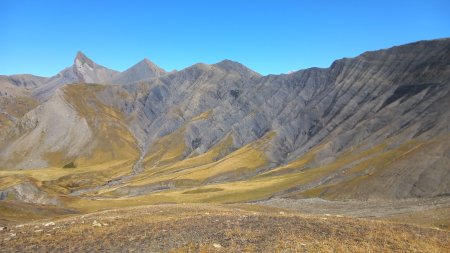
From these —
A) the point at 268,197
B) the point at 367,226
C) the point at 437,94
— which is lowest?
the point at 268,197

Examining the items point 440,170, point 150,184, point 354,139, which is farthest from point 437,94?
point 150,184

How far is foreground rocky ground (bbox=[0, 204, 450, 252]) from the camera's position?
82.2 ft

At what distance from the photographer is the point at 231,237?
90.8ft

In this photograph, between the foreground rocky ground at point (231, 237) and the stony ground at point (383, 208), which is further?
the stony ground at point (383, 208)

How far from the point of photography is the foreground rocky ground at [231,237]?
25.0 m

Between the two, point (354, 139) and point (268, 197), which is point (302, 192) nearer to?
point (268, 197)

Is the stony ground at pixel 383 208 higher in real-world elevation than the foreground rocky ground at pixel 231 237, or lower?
lower

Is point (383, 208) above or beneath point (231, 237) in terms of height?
beneath

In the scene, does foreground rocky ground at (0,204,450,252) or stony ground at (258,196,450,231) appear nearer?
foreground rocky ground at (0,204,450,252)

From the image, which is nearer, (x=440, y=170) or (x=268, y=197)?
(x=440, y=170)

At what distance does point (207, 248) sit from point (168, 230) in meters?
7.22

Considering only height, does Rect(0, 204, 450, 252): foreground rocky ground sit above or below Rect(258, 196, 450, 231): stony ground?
above

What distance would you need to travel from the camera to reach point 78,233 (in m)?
31.7

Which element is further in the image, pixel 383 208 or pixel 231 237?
pixel 383 208
